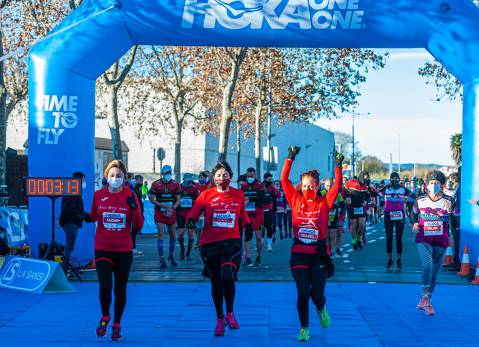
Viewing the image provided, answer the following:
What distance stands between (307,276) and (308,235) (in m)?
0.44

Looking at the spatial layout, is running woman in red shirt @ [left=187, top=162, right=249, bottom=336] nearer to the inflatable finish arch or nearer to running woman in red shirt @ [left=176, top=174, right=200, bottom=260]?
the inflatable finish arch

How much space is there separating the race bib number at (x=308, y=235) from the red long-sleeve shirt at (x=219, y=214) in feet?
2.67

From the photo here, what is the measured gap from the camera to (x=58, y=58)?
14.6 m

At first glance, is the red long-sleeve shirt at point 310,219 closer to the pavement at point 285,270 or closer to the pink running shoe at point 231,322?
the pink running shoe at point 231,322

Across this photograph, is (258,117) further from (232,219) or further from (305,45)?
(232,219)

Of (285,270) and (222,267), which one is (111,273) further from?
(285,270)

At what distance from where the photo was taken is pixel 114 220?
895 cm

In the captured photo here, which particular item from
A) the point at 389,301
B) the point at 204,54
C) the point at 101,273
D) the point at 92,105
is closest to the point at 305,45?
the point at 92,105

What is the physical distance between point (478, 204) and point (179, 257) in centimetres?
733

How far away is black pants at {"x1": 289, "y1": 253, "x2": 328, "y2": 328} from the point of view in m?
8.93

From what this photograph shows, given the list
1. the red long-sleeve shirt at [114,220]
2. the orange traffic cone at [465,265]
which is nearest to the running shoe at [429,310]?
the orange traffic cone at [465,265]

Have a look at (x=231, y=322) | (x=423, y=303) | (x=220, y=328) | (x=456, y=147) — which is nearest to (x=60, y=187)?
(x=231, y=322)

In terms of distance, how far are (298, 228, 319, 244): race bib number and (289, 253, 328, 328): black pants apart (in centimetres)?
16

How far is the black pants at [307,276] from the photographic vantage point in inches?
352
